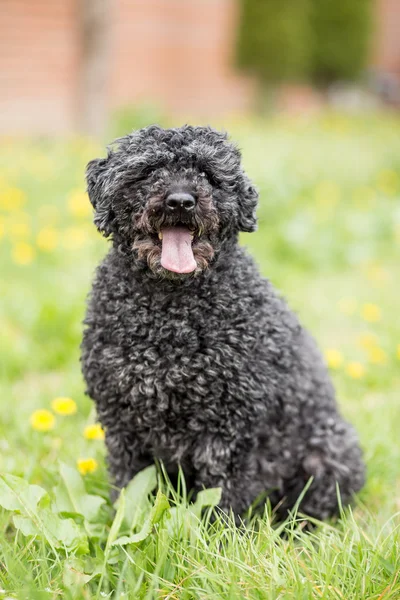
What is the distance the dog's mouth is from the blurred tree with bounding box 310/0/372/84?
17909mm

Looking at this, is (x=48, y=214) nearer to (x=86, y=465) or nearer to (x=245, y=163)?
(x=245, y=163)

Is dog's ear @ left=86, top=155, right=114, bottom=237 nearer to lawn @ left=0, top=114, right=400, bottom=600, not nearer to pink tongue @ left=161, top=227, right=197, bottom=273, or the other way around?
pink tongue @ left=161, top=227, right=197, bottom=273

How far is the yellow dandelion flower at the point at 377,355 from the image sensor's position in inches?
157

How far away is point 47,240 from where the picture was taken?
5.26m

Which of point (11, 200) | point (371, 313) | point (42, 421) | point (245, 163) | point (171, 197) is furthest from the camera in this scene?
point (245, 163)

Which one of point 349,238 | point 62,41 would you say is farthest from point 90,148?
point 62,41

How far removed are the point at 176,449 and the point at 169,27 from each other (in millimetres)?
15933

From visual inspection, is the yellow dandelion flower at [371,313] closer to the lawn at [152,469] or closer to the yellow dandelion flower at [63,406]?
the lawn at [152,469]

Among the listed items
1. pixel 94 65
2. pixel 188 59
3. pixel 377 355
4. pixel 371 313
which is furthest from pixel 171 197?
pixel 188 59

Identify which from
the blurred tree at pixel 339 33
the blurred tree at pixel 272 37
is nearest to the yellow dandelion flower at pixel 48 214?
the blurred tree at pixel 272 37

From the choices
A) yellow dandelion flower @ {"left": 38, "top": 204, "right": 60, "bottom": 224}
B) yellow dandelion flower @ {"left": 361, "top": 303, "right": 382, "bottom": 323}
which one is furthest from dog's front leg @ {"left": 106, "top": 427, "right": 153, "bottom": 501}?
yellow dandelion flower @ {"left": 38, "top": 204, "right": 60, "bottom": 224}

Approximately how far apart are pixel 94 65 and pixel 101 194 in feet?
29.5

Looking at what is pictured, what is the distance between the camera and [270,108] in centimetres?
1670

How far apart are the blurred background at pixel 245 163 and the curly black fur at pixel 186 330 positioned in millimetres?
625
